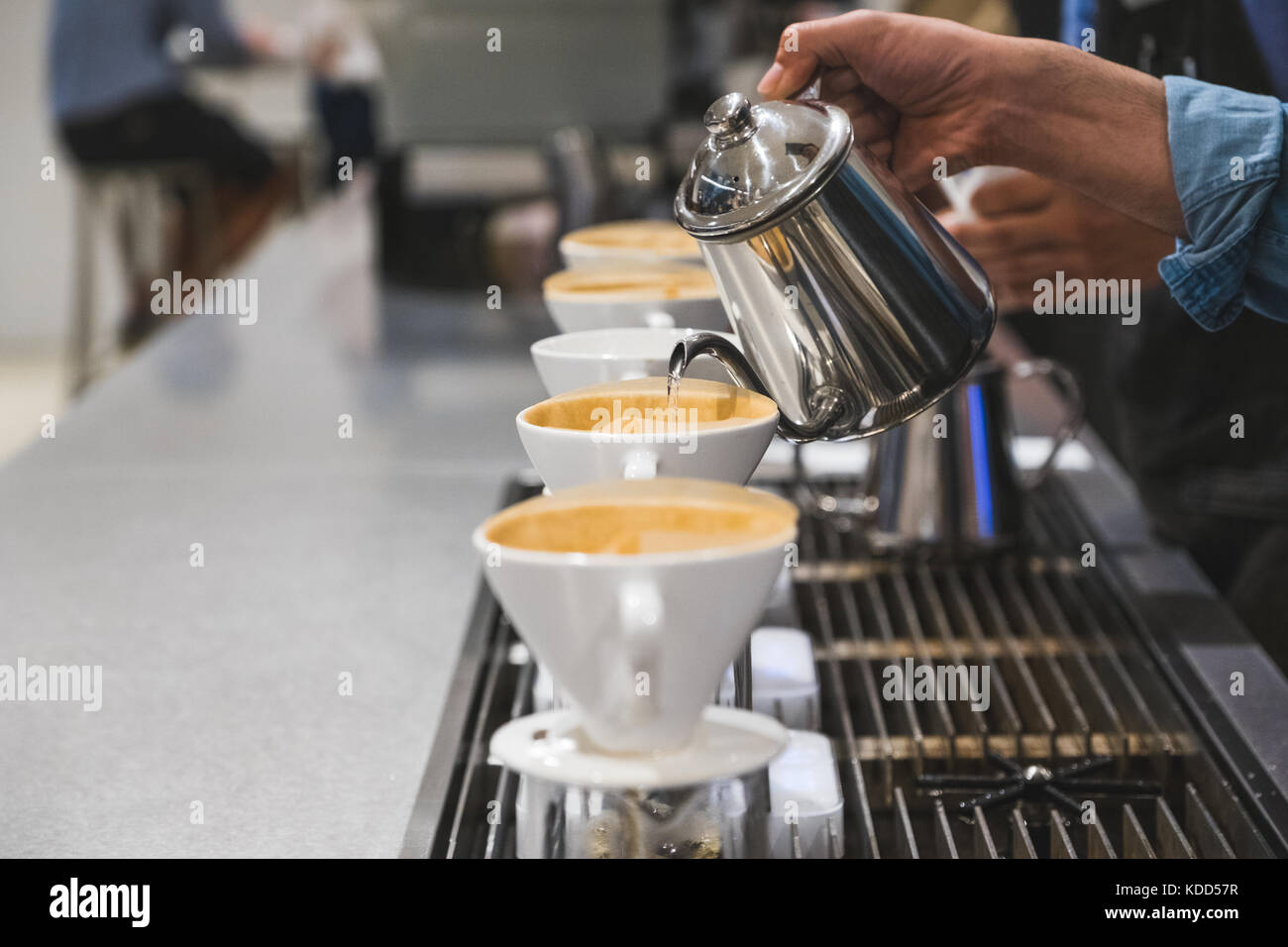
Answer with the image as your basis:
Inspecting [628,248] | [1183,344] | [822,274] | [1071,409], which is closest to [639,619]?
[822,274]

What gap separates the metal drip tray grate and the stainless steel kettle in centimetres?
22

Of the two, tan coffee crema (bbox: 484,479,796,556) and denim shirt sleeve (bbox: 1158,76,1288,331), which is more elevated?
denim shirt sleeve (bbox: 1158,76,1288,331)

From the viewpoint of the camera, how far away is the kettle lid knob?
2.47 feet

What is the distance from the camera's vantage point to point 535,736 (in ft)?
1.90

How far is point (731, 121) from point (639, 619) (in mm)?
348

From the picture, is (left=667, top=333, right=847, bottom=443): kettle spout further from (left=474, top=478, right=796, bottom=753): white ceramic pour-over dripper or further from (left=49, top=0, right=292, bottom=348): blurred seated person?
(left=49, top=0, right=292, bottom=348): blurred seated person

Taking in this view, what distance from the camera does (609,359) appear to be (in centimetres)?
85

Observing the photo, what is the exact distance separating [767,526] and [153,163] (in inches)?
161

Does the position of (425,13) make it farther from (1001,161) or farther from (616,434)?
(616,434)

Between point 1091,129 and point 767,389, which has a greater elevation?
point 1091,129

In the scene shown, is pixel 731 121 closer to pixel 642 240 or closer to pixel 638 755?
pixel 638 755

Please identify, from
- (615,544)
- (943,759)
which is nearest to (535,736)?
(615,544)

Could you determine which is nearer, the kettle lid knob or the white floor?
the kettle lid knob

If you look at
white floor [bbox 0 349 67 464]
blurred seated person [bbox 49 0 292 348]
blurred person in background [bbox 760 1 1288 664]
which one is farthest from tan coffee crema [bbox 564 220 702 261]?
white floor [bbox 0 349 67 464]
